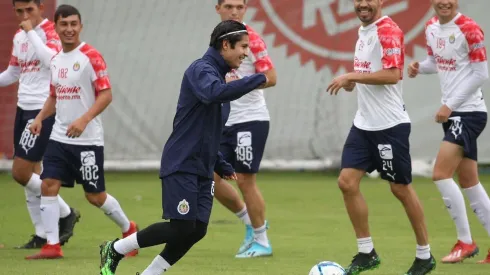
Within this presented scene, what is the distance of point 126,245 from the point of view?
7629mm

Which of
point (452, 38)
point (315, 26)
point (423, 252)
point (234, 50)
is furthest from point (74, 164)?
point (315, 26)

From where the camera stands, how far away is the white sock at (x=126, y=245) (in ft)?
25.0

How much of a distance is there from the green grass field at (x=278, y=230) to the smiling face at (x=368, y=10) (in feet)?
6.38

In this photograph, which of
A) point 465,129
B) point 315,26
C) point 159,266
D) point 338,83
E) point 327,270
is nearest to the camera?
point 159,266

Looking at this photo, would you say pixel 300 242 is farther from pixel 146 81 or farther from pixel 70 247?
pixel 146 81

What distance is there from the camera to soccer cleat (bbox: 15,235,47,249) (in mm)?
10297

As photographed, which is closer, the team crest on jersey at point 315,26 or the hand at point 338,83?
the hand at point 338,83

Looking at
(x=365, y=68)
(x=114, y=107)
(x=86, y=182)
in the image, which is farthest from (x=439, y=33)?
(x=114, y=107)

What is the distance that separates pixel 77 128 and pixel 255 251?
189 centimetres

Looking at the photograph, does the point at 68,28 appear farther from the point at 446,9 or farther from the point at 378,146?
the point at 446,9

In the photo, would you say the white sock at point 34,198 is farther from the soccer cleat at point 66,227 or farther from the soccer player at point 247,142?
the soccer player at point 247,142

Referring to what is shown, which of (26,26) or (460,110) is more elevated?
(26,26)

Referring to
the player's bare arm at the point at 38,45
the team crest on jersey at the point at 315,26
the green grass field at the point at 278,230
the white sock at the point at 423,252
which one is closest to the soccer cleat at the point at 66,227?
the green grass field at the point at 278,230

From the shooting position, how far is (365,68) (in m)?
8.59
